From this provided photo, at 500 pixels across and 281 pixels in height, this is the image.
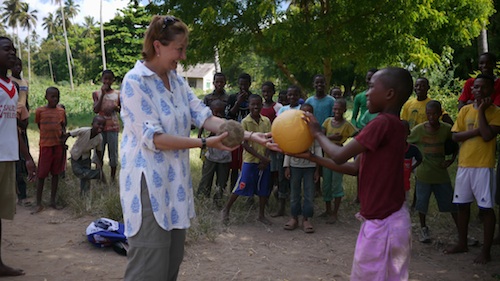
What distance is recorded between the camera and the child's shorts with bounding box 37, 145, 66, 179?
23.1ft

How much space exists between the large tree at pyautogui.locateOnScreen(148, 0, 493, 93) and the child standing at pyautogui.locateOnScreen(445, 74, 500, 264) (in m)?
3.36

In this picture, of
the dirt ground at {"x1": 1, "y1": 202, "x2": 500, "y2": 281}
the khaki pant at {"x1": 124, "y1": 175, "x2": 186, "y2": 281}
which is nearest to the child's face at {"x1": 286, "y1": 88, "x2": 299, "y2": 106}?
the dirt ground at {"x1": 1, "y1": 202, "x2": 500, "y2": 281}

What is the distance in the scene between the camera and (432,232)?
6.22 metres

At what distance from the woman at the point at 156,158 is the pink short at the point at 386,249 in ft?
3.69

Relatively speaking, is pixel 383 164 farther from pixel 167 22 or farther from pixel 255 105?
pixel 255 105

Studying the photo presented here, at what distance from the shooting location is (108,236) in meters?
5.27

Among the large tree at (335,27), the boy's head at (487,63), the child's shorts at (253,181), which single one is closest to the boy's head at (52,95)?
the large tree at (335,27)

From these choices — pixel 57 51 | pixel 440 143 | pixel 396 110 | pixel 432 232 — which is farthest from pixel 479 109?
pixel 57 51

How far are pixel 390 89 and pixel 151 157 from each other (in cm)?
155

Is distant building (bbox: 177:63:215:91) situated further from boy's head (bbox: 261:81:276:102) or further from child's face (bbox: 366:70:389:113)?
child's face (bbox: 366:70:389:113)

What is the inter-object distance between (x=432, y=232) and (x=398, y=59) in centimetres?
417

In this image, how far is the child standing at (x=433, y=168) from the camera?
229 inches

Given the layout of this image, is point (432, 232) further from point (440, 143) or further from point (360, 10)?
point (360, 10)

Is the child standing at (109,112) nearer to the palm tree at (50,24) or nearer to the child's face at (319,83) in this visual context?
the child's face at (319,83)
